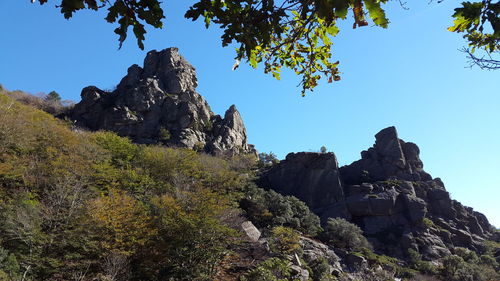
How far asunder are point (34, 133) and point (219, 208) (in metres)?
17.3

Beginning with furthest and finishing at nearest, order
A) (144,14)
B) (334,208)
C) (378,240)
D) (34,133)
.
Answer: (334,208)
(378,240)
(34,133)
(144,14)

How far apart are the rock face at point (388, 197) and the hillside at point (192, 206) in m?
0.16

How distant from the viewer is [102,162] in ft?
92.1

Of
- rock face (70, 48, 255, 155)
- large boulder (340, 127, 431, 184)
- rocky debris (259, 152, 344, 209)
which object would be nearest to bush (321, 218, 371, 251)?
rocky debris (259, 152, 344, 209)

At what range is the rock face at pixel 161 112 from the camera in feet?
184

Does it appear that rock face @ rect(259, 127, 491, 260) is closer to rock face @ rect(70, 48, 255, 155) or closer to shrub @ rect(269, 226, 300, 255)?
rock face @ rect(70, 48, 255, 155)

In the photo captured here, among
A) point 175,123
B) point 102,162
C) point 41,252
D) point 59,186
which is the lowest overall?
point 41,252

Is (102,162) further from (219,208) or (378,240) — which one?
(378,240)

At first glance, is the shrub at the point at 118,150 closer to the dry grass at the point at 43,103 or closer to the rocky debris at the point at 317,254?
the rocky debris at the point at 317,254

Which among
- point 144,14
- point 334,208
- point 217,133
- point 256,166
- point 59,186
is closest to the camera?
point 144,14

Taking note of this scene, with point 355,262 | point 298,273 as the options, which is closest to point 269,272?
point 298,273

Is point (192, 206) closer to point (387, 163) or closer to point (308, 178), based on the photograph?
point (308, 178)

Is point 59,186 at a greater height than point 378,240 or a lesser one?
lesser

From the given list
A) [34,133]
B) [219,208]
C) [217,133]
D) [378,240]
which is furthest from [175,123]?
[219,208]
